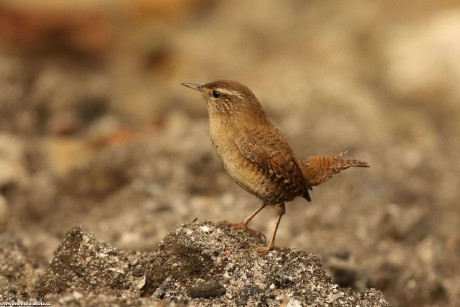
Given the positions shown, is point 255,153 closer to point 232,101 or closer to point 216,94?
point 232,101

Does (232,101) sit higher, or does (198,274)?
(232,101)

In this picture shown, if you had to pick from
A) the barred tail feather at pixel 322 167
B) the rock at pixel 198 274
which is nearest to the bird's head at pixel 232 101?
the barred tail feather at pixel 322 167

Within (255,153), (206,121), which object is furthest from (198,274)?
(206,121)

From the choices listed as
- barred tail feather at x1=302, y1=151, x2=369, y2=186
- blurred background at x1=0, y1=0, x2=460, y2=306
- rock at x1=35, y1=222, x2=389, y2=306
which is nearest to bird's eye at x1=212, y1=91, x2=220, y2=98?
barred tail feather at x1=302, y1=151, x2=369, y2=186

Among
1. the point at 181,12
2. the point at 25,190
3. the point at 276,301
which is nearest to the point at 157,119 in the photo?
the point at 25,190

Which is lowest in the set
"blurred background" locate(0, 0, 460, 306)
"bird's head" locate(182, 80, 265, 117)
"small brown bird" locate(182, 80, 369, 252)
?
"small brown bird" locate(182, 80, 369, 252)

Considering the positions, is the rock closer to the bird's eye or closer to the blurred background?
the bird's eye

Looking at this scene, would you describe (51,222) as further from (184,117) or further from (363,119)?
(363,119)
